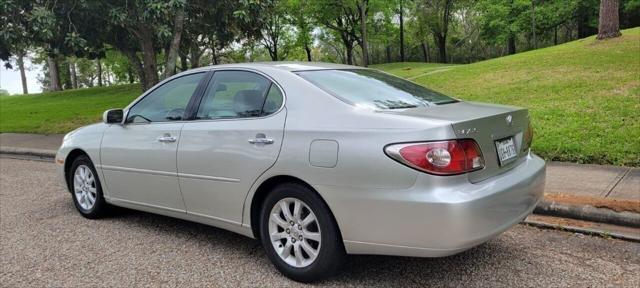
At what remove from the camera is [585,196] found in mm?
5195

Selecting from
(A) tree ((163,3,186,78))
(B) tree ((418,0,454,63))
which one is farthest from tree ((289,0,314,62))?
(A) tree ((163,3,186,78))

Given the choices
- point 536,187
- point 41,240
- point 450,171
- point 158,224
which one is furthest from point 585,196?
point 41,240

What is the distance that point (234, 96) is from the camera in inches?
166

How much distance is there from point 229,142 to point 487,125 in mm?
1832

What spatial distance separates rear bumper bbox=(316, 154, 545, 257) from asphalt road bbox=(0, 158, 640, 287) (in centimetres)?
49

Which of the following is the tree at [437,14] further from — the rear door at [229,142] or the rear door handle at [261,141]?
the rear door handle at [261,141]

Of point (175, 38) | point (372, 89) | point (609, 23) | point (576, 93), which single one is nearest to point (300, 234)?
point (372, 89)

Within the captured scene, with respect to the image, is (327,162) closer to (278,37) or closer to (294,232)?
(294,232)

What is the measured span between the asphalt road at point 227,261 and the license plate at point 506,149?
83cm

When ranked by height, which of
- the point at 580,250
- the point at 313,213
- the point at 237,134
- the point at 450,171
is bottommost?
the point at 580,250

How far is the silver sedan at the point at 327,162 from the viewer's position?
3075 mm

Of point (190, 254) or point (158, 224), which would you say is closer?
point (190, 254)

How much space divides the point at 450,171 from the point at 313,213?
3.12 feet

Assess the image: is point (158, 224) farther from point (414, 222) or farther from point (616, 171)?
point (616, 171)
